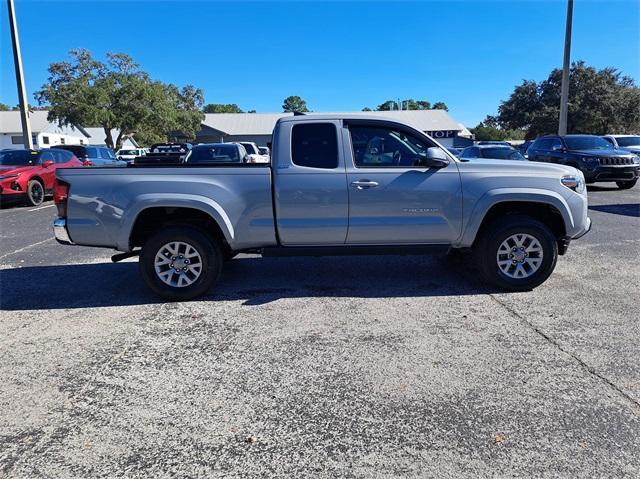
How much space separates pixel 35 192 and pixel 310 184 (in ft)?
38.5

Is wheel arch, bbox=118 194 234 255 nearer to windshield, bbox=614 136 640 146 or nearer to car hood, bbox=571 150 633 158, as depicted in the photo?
car hood, bbox=571 150 633 158

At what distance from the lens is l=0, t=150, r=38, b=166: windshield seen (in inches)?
537

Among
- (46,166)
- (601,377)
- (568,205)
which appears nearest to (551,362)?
(601,377)

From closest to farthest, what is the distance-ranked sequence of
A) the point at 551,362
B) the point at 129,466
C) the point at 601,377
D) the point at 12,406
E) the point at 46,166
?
the point at 129,466
the point at 12,406
the point at 601,377
the point at 551,362
the point at 46,166

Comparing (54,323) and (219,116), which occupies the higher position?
(219,116)

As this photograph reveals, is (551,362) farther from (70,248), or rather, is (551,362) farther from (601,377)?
(70,248)

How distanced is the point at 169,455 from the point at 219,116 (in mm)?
55480

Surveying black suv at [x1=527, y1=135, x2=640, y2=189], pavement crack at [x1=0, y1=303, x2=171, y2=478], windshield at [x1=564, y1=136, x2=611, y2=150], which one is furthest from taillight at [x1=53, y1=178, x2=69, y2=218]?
windshield at [x1=564, y1=136, x2=611, y2=150]

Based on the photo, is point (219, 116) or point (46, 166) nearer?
point (46, 166)

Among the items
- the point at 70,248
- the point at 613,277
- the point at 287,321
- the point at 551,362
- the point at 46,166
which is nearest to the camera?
the point at 551,362

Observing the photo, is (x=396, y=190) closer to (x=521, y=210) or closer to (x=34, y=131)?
(x=521, y=210)

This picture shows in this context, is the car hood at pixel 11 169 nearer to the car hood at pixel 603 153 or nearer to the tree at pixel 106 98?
the car hood at pixel 603 153

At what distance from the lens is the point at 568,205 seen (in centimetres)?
516

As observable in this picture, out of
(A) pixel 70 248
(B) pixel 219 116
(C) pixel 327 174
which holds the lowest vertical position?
(A) pixel 70 248
